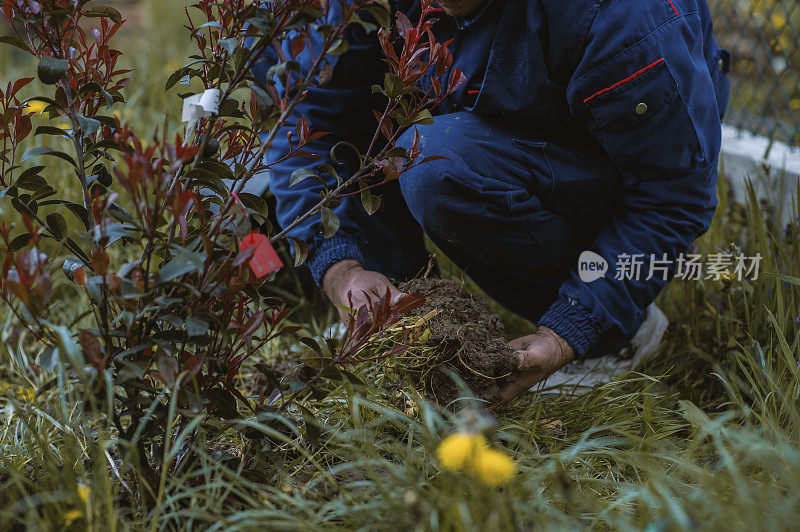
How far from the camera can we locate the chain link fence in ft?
9.43

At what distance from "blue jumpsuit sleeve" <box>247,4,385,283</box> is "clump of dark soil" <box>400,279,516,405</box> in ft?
1.12

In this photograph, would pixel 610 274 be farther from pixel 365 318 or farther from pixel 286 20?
pixel 286 20

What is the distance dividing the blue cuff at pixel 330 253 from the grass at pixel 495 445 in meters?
0.30

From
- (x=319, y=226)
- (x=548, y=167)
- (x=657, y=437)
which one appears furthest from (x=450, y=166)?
(x=657, y=437)

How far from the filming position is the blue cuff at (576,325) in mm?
1627

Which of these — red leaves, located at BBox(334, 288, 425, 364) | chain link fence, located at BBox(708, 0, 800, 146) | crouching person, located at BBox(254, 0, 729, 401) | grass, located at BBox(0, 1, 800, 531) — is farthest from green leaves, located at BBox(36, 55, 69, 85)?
chain link fence, located at BBox(708, 0, 800, 146)

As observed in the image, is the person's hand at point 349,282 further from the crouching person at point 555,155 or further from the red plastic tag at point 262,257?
the red plastic tag at point 262,257

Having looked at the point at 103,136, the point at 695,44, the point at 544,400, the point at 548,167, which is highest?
the point at 103,136

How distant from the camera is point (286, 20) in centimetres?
111

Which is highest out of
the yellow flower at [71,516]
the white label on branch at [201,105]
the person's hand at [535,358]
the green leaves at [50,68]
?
the green leaves at [50,68]

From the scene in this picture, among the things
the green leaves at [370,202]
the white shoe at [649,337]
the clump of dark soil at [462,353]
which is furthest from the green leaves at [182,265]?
the white shoe at [649,337]

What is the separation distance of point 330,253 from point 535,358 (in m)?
0.56

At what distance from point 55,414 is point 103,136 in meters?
0.67

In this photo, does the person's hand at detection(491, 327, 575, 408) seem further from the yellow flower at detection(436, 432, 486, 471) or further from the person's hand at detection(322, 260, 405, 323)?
the yellow flower at detection(436, 432, 486, 471)
